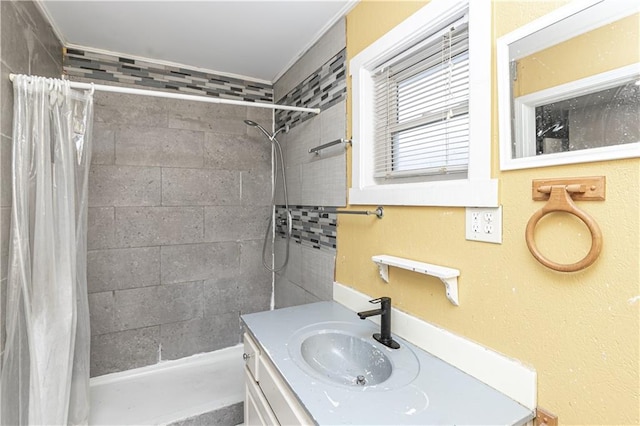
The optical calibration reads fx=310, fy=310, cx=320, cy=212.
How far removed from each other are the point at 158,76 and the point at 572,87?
248 centimetres

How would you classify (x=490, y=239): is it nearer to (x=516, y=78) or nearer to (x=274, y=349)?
(x=516, y=78)

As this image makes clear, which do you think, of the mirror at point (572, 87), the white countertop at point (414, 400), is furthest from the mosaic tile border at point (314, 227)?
the mirror at point (572, 87)

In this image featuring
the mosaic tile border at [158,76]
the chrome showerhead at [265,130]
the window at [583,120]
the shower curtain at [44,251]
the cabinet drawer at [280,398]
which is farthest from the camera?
the chrome showerhead at [265,130]

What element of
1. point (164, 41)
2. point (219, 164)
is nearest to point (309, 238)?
point (219, 164)

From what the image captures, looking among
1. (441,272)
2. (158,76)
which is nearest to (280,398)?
(441,272)

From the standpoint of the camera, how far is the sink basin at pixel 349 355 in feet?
3.60

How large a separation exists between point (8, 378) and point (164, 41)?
1.96m

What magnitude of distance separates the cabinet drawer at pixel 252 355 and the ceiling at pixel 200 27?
1693 mm

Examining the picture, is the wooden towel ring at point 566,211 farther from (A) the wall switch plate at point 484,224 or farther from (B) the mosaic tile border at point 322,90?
(B) the mosaic tile border at point 322,90

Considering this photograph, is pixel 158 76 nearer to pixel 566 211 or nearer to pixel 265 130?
pixel 265 130

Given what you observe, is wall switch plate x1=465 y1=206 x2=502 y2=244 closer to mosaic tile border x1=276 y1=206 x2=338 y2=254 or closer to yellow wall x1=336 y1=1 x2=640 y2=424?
yellow wall x1=336 y1=1 x2=640 y2=424

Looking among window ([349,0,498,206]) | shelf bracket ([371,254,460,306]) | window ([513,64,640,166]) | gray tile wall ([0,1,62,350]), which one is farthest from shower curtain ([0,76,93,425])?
window ([513,64,640,166])

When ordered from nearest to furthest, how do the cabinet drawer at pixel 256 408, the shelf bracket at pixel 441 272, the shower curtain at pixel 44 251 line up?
1. the shelf bracket at pixel 441 272
2. the cabinet drawer at pixel 256 408
3. the shower curtain at pixel 44 251

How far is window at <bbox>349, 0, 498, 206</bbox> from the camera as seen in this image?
98 centimetres
